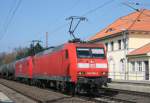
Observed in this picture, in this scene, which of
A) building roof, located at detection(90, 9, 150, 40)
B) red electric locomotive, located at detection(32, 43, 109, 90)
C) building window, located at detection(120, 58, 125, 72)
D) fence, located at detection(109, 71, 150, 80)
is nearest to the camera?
red electric locomotive, located at detection(32, 43, 109, 90)

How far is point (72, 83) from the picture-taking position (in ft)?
74.5

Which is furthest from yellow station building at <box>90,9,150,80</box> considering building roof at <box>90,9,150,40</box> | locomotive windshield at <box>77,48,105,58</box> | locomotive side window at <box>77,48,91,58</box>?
locomotive side window at <box>77,48,91,58</box>

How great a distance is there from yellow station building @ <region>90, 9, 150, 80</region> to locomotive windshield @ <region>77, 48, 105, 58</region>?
79.9 ft

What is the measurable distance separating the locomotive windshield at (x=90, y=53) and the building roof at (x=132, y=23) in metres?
31.7

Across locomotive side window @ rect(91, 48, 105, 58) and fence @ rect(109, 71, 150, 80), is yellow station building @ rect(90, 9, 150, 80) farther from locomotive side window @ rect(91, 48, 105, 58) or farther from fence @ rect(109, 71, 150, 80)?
locomotive side window @ rect(91, 48, 105, 58)

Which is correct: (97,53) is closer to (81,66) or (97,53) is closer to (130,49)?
(81,66)

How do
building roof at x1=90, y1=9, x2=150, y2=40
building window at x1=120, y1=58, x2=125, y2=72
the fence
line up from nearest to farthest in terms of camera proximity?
the fence, building window at x1=120, y1=58, x2=125, y2=72, building roof at x1=90, y1=9, x2=150, y2=40

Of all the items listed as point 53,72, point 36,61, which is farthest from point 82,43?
point 36,61

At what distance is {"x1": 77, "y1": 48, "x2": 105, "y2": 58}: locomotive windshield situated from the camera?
22.3 m

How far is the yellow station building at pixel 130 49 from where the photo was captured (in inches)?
1907

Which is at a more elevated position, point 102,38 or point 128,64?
point 102,38

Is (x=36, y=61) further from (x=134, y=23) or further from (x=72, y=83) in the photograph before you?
(x=134, y=23)

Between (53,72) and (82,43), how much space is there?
4.68 metres

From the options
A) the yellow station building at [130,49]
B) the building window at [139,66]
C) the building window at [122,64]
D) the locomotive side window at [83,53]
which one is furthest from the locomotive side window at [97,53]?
the building window at [122,64]
